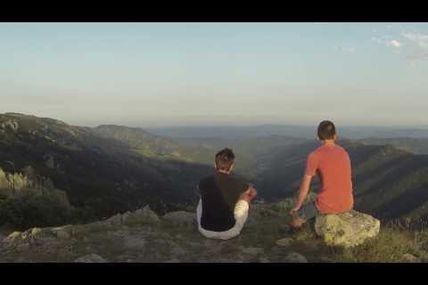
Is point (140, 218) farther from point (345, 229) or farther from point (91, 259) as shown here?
point (345, 229)

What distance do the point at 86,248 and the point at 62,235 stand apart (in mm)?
908

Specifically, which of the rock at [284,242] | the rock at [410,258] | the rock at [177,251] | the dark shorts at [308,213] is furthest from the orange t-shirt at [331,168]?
the rock at [177,251]

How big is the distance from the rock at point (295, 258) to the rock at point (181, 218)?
3.13m

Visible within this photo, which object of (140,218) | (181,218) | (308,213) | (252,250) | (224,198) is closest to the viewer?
(252,250)

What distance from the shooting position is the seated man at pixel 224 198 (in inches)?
Result: 412

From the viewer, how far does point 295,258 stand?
9633 mm

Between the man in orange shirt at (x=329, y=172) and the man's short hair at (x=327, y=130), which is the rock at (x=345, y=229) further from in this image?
the man's short hair at (x=327, y=130)

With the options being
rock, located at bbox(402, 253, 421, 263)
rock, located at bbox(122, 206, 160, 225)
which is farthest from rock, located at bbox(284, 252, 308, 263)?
rock, located at bbox(122, 206, 160, 225)

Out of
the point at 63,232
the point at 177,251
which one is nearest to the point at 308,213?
the point at 177,251

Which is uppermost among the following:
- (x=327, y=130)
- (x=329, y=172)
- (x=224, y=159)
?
(x=327, y=130)

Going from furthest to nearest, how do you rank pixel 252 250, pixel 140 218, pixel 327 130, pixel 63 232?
pixel 140 218 → pixel 63 232 → pixel 252 250 → pixel 327 130

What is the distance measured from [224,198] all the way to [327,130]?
2.35m
